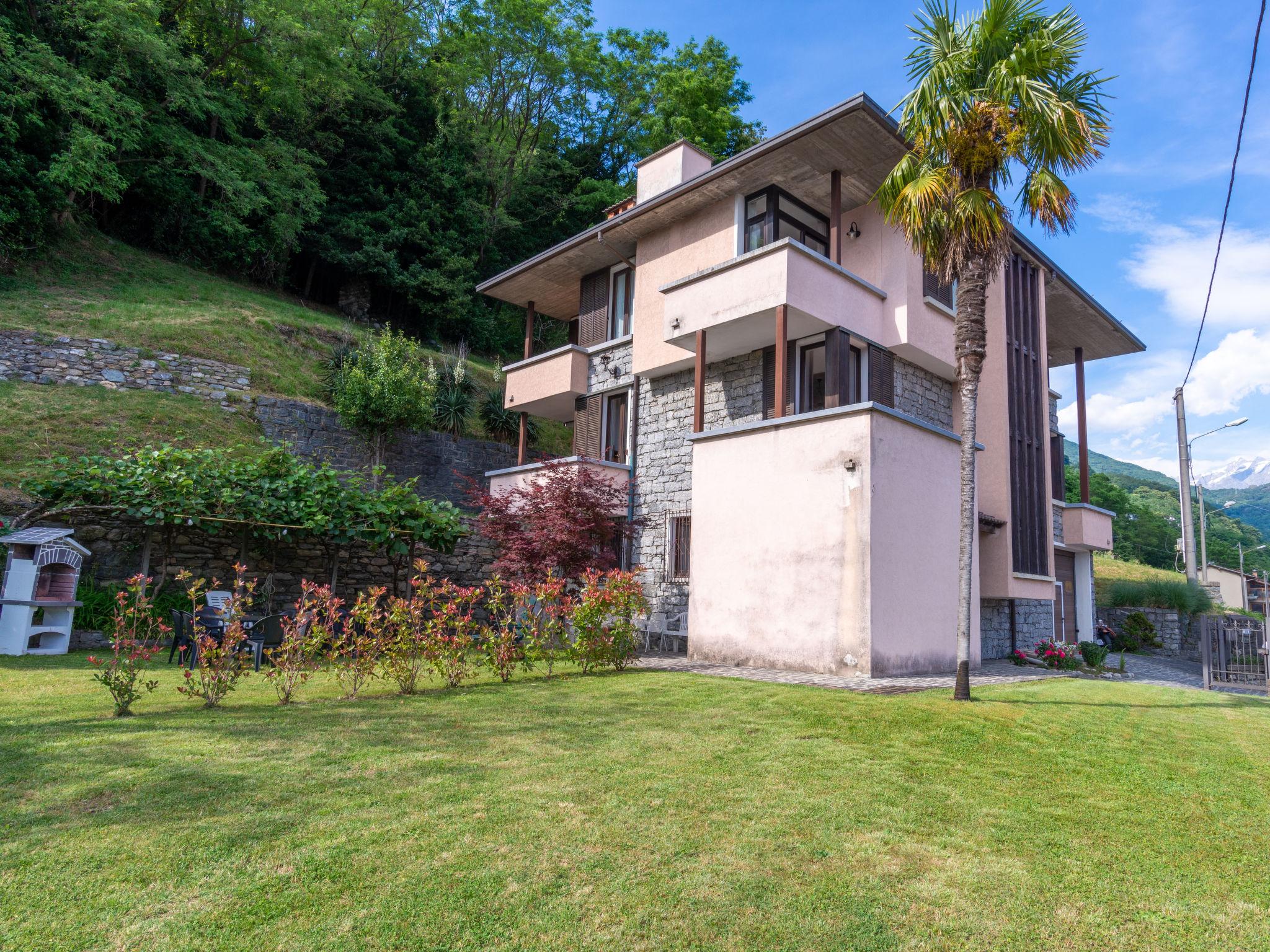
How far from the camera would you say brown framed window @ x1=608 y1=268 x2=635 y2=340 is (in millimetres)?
17328

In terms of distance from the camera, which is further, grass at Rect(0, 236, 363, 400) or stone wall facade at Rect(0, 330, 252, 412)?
grass at Rect(0, 236, 363, 400)

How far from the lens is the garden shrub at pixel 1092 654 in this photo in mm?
15430

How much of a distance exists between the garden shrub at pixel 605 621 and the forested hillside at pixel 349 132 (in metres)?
19.2

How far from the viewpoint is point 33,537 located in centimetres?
1027

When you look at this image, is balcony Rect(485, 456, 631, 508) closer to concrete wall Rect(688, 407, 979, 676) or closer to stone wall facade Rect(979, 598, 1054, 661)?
concrete wall Rect(688, 407, 979, 676)

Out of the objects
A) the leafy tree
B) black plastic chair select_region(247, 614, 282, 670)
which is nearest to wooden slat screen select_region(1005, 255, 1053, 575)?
black plastic chair select_region(247, 614, 282, 670)

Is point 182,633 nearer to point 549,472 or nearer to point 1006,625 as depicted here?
point 549,472

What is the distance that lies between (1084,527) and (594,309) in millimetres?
12909

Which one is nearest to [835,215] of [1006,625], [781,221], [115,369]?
[781,221]

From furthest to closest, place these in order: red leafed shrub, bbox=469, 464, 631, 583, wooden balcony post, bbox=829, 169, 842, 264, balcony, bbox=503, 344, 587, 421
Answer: balcony, bbox=503, 344, 587, 421 < red leafed shrub, bbox=469, 464, 631, 583 < wooden balcony post, bbox=829, 169, 842, 264

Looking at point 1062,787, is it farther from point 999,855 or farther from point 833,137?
point 833,137

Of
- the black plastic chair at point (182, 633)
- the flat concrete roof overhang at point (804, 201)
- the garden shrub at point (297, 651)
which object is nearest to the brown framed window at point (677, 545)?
the flat concrete roof overhang at point (804, 201)

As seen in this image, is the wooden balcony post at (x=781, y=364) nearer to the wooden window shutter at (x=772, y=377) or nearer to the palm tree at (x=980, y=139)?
the wooden window shutter at (x=772, y=377)

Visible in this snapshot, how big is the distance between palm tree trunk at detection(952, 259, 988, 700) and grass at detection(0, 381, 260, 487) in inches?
532
